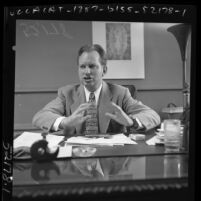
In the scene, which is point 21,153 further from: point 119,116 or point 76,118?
point 119,116

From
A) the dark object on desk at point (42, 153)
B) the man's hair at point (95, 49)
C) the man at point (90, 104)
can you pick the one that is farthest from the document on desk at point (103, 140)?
the man's hair at point (95, 49)

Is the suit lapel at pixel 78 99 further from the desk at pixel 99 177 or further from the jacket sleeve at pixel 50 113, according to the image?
the desk at pixel 99 177

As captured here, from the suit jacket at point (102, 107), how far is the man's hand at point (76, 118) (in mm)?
12

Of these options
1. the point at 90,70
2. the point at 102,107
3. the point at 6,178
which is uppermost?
the point at 90,70

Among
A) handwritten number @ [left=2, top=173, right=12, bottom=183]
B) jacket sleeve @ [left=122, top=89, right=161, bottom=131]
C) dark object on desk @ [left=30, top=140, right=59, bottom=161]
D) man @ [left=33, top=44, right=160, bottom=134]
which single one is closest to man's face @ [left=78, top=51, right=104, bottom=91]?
man @ [left=33, top=44, right=160, bottom=134]

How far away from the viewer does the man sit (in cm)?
73

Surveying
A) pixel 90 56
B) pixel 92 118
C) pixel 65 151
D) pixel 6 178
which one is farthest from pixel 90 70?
pixel 6 178

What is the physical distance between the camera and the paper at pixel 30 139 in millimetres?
698

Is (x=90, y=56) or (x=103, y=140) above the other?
(x=90, y=56)

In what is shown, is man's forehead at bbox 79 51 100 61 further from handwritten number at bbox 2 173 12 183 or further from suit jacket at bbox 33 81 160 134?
handwritten number at bbox 2 173 12 183

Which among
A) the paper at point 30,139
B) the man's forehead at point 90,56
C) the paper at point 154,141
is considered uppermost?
the man's forehead at point 90,56

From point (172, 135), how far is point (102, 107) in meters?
0.25

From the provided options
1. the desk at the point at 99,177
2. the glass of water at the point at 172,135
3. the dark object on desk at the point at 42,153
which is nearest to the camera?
the desk at the point at 99,177

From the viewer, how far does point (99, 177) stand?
1.74ft
